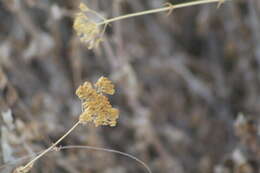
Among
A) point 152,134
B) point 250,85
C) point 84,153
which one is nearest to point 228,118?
point 250,85

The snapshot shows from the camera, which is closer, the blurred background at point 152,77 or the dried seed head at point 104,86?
the dried seed head at point 104,86

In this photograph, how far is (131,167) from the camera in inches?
66.2

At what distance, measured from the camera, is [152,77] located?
5.99 feet

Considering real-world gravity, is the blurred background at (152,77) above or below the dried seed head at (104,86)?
above

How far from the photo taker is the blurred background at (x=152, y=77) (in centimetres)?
155

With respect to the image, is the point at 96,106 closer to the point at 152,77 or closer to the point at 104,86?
the point at 104,86

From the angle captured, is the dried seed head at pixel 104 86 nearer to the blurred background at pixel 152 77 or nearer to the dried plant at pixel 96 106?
the dried plant at pixel 96 106

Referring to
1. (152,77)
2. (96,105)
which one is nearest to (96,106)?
(96,105)

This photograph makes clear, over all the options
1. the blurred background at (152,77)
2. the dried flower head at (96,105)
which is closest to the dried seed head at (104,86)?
the dried flower head at (96,105)

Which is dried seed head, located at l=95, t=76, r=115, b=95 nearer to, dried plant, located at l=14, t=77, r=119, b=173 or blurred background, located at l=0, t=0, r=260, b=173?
dried plant, located at l=14, t=77, r=119, b=173

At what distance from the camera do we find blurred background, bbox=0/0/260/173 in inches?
60.9

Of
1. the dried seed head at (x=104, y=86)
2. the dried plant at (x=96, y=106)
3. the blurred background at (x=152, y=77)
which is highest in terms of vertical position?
the blurred background at (x=152, y=77)

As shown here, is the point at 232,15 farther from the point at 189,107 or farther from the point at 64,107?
the point at 64,107

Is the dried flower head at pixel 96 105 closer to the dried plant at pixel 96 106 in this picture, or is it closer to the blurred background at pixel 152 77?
the dried plant at pixel 96 106
